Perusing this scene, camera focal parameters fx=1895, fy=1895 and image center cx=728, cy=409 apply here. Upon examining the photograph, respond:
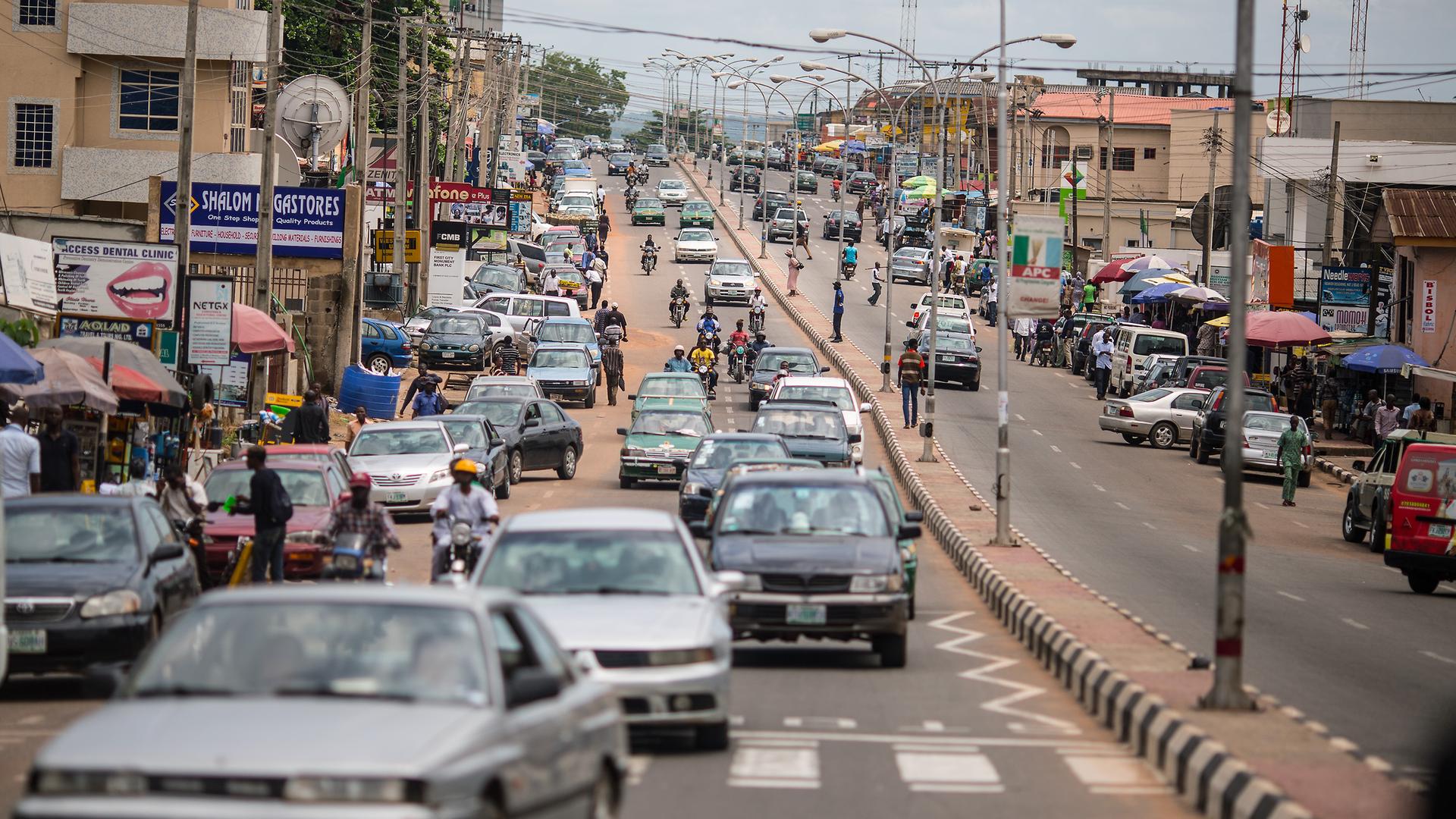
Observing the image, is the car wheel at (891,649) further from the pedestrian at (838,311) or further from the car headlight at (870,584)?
the pedestrian at (838,311)

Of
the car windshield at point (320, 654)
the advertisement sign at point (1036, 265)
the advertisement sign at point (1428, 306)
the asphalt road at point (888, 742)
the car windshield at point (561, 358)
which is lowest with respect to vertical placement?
the asphalt road at point (888, 742)

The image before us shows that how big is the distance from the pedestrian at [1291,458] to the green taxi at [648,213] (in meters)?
64.6

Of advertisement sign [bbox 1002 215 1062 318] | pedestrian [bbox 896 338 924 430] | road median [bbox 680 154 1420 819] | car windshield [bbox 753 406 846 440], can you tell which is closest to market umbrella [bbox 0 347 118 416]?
road median [bbox 680 154 1420 819]

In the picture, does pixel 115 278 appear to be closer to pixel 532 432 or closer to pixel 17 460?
pixel 17 460

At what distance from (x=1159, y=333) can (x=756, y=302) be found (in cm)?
1297

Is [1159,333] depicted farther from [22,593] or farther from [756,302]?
[22,593]

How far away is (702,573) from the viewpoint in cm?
1281

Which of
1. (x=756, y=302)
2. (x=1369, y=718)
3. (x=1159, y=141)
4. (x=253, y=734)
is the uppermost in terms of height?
(x=1159, y=141)

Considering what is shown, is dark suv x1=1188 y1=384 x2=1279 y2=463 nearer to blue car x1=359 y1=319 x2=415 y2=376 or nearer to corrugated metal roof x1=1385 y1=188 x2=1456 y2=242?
corrugated metal roof x1=1385 y1=188 x2=1456 y2=242

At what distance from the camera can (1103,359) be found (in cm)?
5419

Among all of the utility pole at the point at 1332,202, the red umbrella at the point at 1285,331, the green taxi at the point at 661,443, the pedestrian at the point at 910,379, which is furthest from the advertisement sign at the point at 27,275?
the utility pole at the point at 1332,202

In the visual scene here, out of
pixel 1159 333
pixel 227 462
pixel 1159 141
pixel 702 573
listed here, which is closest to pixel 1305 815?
pixel 702 573

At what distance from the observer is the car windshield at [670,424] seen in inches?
1286

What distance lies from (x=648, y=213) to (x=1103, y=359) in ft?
159
